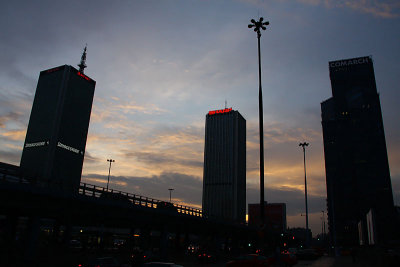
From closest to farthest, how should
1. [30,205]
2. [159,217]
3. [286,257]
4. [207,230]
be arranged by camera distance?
1. [30,205]
2. [286,257]
3. [159,217]
4. [207,230]

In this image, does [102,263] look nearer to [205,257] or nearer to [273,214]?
[205,257]

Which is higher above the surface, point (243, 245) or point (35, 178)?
point (35, 178)

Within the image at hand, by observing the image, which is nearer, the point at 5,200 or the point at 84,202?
the point at 5,200

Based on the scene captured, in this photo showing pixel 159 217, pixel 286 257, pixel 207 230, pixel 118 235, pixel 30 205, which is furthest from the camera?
pixel 118 235

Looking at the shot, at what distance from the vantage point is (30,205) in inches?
1316

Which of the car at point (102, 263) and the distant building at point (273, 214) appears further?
the distant building at point (273, 214)

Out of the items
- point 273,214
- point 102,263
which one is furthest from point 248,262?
point 273,214

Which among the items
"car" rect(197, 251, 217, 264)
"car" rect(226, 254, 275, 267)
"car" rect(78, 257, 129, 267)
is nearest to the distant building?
"car" rect(197, 251, 217, 264)

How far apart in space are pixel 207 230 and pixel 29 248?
154 ft

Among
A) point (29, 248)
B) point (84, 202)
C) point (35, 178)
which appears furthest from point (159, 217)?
point (35, 178)

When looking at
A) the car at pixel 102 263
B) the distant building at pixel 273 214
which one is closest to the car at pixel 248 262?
the car at pixel 102 263

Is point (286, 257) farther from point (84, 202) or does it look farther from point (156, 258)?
point (84, 202)

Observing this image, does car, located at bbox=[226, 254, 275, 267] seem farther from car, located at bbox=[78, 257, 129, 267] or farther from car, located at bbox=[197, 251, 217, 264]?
car, located at bbox=[197, 251, 217, 264]

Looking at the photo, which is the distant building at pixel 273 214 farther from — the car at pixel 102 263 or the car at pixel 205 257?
the car at pixel 102 263
